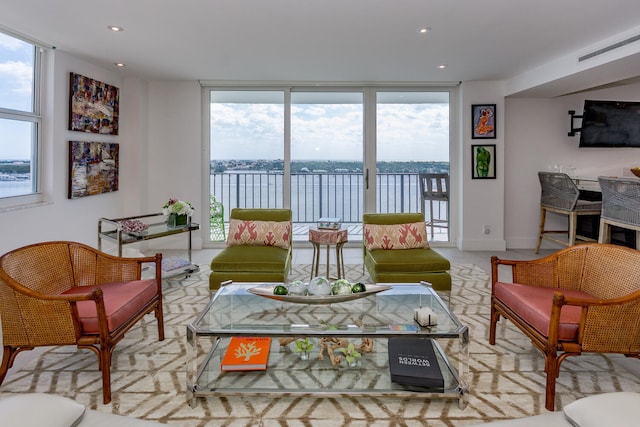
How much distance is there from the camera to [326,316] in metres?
2.26

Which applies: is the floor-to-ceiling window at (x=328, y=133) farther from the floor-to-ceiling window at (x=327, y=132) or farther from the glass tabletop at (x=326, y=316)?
the glass tabletop at (x=326, y=316)

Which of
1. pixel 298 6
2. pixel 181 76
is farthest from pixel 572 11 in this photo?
pixel 181 76

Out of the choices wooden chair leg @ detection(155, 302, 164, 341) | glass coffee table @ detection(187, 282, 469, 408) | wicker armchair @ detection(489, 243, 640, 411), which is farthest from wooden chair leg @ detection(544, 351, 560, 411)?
wooden chair leg @ detection(155, 302, 164, 341)

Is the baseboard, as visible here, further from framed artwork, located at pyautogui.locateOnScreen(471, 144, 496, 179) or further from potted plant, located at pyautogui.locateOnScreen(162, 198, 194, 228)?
potted plant, located at pyautogui.locateOnScreen(162, 198, 194, 228)

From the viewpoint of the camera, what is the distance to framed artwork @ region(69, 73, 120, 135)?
435 centimetres

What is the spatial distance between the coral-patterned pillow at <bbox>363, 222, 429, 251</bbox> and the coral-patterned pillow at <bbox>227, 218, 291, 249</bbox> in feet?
2.72

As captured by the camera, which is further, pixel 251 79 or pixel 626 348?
pixel 251 79

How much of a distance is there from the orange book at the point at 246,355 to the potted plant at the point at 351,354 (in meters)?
0.43

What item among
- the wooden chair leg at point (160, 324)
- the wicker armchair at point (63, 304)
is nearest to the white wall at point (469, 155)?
the wicker armchair at point (63, 304)

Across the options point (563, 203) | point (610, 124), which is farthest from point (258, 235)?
point (610, 124)

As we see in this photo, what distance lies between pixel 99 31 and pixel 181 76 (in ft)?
5.68

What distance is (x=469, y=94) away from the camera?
558cm

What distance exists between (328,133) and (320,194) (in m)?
1.24

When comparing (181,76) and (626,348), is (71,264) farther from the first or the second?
(181,76)
